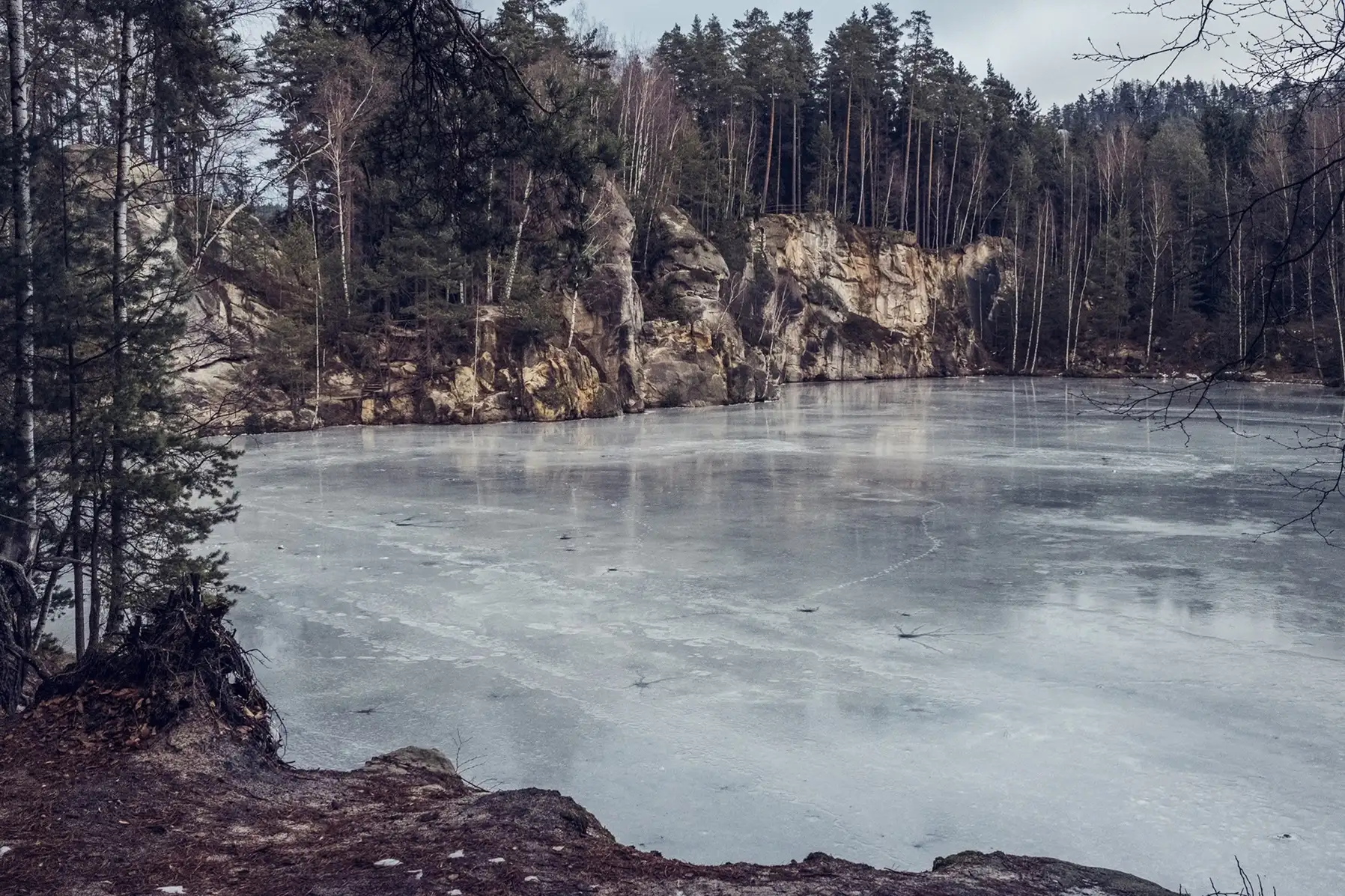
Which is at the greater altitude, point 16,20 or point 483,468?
point 16,20

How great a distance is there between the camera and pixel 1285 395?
38.4 meters

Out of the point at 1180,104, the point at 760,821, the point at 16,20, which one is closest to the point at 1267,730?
the point at 760,821

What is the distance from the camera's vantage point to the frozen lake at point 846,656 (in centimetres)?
567

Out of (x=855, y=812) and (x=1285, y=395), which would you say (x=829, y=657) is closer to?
(x=855, y=812)

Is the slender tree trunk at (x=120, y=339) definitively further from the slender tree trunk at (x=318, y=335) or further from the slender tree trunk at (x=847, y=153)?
the slender tree trunk at (x=847, y=153)

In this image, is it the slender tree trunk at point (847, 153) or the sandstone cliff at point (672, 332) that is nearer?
the sandstone cliff at point (672, 332)

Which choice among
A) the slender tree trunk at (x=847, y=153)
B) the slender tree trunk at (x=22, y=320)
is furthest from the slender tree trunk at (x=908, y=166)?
the slender tree trunk at (x=22, y=320)

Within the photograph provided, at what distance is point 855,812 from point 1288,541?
380 inches

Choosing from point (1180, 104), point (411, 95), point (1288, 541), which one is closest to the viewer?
point (411, 95)

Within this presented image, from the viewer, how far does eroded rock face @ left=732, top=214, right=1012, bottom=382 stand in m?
52.9

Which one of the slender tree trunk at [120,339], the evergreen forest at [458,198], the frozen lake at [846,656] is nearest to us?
the frozen lake at [846,656]

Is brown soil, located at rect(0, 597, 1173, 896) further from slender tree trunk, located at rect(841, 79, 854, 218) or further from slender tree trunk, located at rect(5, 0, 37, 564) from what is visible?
→ slender tree trunk, located at rect(841, 79, 854, 218)

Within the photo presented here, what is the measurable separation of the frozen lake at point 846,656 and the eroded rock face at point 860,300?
3599 cm

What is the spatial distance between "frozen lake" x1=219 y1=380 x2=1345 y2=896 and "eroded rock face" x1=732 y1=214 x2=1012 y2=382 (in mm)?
35989
